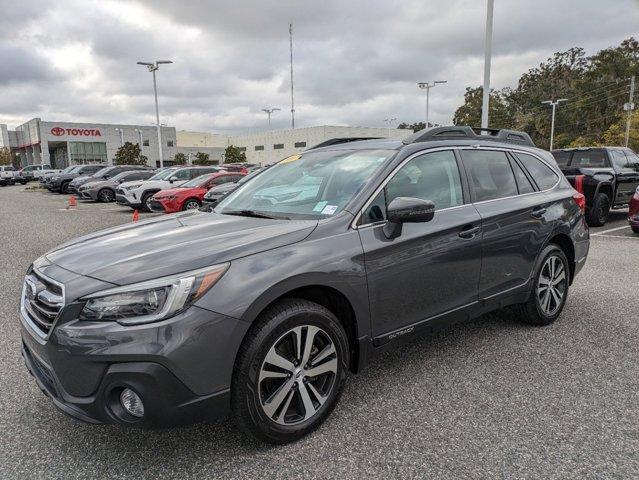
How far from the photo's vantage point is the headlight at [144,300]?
7.28ft

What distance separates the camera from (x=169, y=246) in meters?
2.61

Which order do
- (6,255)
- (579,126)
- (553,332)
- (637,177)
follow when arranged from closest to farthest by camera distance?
(553,332)
(6,255)
(637,177)
(579,126)

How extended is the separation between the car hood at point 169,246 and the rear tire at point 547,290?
2.46 m

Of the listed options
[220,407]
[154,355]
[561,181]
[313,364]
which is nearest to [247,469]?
[220,407]

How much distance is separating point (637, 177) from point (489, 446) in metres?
12.1

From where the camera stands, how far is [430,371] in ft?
11.6

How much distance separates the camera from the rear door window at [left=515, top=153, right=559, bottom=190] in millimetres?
4406

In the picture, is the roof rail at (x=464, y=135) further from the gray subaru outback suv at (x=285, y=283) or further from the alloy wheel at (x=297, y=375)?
the alloy wheel at (x=297, y=375)

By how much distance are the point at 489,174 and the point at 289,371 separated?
2422 millimetres

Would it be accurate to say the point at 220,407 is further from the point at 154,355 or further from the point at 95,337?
the point at 95,337

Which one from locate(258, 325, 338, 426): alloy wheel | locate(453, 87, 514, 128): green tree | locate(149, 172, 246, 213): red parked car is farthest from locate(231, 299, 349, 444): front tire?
locate(453, 87, 514, 128): green tree

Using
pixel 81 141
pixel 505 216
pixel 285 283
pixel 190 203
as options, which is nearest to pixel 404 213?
pixel 285 283

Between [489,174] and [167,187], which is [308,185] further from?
[167,187]

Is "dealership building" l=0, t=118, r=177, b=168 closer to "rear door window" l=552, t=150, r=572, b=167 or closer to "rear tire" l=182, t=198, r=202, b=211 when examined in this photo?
"rear tire" l=182, t=198, r=202, b=211
